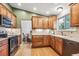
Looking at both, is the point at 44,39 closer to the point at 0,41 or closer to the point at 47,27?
the point at 47,27

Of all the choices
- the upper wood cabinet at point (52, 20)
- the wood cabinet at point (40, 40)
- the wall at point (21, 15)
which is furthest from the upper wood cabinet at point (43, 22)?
the wood cabinet at point (40, 40)

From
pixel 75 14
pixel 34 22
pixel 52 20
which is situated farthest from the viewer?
pixel 52 20

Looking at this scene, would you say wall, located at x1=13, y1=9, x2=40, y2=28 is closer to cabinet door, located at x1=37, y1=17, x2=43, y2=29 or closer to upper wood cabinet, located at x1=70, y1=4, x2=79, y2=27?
cabinet door, located at x1=37, y1=17, x2=43, y2=29

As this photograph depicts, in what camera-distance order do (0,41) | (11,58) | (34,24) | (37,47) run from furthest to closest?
(34,24) → (37,47) → (0,41) → (11,58)

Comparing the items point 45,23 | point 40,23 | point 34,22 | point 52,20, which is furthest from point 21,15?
point 52,20

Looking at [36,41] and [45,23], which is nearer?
[36,41]

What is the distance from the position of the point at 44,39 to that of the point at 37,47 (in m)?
0.56

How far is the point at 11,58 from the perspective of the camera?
58cm

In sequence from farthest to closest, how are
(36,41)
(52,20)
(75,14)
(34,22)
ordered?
(52,20) → (34,22) → (36,41) → (75,14)

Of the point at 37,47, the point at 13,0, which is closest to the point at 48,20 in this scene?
the point at 37,47

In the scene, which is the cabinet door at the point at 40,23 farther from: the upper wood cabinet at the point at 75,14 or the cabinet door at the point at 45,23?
the upper wood cabinet at the point at 75,14

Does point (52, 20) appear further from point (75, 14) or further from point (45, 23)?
point (75, 14)

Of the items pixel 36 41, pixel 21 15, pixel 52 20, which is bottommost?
pixel 36 41

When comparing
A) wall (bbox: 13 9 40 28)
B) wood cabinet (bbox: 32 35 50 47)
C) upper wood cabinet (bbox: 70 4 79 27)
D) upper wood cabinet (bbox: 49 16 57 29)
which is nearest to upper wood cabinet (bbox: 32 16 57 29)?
upper wood cabinet (bbox: 49 16 57 29)
